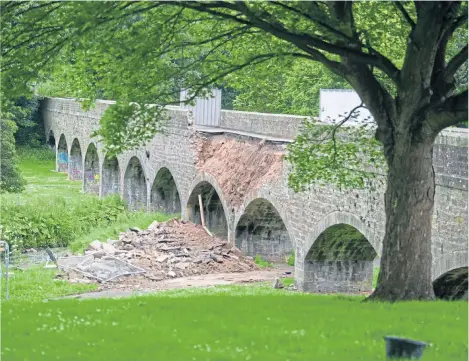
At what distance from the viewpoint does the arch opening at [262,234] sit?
2603 cm

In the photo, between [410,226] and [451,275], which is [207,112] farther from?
[410,226]

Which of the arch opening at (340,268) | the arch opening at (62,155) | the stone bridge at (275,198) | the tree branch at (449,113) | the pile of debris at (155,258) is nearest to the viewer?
the tree branch at (449,113)

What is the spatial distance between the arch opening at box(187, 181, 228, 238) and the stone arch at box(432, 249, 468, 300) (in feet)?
50.2

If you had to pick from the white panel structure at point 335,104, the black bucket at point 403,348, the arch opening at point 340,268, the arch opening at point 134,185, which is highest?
the white panel structure at point 335,104

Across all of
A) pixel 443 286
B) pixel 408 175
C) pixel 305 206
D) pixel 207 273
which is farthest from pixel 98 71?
pixel 207 273

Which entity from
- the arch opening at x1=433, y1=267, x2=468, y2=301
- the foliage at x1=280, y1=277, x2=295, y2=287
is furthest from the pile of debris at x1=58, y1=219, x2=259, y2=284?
the arch opening at x1=433, y1=267, x2=468, y2=301

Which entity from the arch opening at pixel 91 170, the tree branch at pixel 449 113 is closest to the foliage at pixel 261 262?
the tree branch at pixel 449 113

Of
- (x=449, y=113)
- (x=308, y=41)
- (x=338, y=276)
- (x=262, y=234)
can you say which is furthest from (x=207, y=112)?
(x=449, y=113)

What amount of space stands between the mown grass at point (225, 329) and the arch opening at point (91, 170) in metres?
35.0

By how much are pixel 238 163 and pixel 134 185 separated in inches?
525

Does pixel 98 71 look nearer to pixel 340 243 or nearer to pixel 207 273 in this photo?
pixel 340 243

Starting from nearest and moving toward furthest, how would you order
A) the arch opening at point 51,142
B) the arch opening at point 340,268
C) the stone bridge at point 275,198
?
the stone bridge at point 275,198
the arch opening at point 340,268
the arch opening at point 51,142

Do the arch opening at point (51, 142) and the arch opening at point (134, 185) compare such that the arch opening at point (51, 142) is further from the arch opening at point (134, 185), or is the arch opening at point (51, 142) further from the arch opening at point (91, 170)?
the arch opening at point (134, 185)

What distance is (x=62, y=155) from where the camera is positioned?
54156 mm
